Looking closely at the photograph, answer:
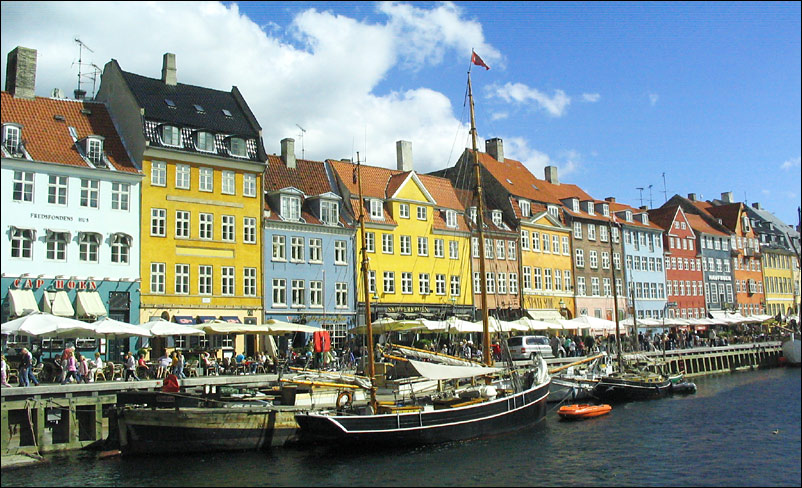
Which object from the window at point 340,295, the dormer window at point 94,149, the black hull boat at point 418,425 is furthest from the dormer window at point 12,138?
the black hull boat at point 418,425

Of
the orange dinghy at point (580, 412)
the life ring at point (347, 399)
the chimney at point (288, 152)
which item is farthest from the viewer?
the chimney at point (288, 152)

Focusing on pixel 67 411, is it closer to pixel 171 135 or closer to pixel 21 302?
pixel 21 302

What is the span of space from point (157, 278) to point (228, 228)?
5.12 metres

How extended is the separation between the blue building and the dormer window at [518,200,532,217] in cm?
1861

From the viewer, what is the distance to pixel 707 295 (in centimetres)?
8319

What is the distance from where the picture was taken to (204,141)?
4400cm

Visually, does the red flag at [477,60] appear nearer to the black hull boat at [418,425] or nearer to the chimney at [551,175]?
the black hull boat at [418,425]

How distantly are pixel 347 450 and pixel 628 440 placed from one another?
1088cm

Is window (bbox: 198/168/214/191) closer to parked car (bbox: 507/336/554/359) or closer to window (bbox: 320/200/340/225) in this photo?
window (bbox: 320/200/340/225)

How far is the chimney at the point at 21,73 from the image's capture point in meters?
41.0

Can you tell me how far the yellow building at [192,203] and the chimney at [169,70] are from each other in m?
0.06

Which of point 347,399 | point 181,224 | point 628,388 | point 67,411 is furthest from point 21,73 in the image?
point 628,388

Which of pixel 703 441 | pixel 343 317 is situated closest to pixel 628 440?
pixel 703 441

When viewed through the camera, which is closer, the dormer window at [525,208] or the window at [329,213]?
the window at [329,213]
